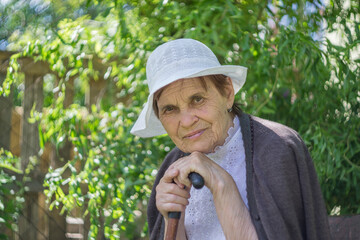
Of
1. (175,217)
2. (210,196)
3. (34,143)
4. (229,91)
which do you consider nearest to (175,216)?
(175,217)

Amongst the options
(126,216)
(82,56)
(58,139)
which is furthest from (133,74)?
(126,216)

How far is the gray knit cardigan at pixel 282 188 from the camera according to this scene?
1646 mm

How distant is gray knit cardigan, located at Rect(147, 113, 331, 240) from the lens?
165cm

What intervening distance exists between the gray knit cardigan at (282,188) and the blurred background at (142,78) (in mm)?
857

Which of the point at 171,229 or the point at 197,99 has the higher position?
the point at 197,99

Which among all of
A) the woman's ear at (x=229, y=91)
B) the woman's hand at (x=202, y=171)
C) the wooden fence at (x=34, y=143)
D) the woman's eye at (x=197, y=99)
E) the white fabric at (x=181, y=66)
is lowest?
the wooden fence at (x=34, y=143)

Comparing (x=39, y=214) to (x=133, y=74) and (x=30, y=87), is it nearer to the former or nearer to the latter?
(x=30, y=87)

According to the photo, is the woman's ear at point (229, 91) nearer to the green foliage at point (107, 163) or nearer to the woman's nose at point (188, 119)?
the woman's nose at point (188, 119)

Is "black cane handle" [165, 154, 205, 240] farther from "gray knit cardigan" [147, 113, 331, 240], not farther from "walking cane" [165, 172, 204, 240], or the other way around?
"gray knit cardigan" [147, 113, 331, 240]

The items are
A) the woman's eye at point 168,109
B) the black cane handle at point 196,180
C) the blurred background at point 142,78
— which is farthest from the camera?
the blurred background at point 142,78

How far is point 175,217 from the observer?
1712 millimetres

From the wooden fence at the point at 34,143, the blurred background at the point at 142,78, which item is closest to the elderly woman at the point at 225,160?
the blurred background at the point at 142,78

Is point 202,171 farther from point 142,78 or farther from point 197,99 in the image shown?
point 142,78

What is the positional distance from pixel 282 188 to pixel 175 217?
37 centimetres
